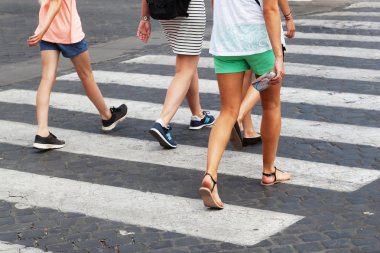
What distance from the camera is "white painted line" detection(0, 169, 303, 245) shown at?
19.7 feet

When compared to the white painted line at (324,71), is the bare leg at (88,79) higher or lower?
higher

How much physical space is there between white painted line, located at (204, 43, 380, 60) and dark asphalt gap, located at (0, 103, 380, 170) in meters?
3.84

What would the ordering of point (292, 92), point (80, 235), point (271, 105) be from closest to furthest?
point (80, 235)
point (271, 105)
point (292, 92)

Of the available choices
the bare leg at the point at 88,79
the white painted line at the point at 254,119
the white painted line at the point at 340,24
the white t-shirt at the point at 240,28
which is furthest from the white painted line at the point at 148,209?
the white painted line at the point at 340,24

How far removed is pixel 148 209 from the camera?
6.51 m

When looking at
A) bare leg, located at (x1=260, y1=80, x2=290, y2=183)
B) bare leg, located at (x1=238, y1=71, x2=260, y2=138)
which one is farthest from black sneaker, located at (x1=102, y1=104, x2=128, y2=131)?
bare leg, located at (x1=260, y1=80, x2=290, y2=183)

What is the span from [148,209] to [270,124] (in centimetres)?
105

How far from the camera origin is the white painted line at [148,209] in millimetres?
6012

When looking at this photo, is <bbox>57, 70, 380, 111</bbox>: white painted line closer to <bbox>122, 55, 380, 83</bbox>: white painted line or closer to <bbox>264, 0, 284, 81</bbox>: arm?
<bbox>122, 55, 380, 83</bbox>: white painted line

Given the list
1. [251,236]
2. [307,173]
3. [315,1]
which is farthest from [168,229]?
[315,1]

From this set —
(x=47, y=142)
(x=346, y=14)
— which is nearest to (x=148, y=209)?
(x=47, y=142)

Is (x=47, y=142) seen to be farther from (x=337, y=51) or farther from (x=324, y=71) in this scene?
(x=337, y=51)

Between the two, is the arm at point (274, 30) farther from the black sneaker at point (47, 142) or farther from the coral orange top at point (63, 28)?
the black sneaker at point (47, 142)

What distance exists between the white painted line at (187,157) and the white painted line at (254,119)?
0.73 m
